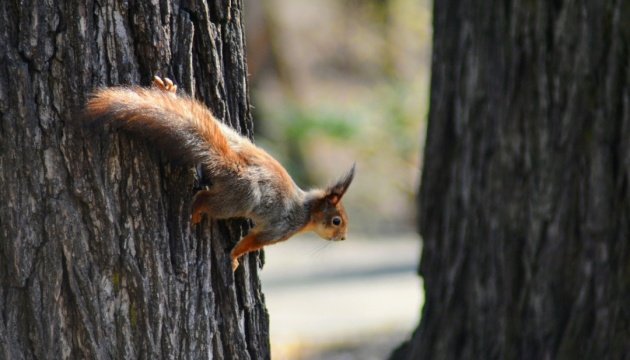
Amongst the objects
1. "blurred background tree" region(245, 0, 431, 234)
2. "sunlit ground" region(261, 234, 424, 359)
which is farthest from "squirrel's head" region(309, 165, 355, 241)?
"blurred background tree" region(245, 0, 431, 234)

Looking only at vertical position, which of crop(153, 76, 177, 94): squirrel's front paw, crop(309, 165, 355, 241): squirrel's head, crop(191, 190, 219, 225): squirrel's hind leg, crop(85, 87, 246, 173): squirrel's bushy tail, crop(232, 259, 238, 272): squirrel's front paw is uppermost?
crop(153, 76, 177, 94): squirrel's front paw

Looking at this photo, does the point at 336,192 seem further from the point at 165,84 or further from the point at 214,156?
the point at 165,84

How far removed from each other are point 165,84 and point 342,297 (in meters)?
6.92

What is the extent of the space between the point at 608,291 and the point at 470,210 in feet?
2.76

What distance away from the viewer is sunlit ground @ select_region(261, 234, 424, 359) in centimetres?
792

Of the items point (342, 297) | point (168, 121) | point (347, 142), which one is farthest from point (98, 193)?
point (347, 142)

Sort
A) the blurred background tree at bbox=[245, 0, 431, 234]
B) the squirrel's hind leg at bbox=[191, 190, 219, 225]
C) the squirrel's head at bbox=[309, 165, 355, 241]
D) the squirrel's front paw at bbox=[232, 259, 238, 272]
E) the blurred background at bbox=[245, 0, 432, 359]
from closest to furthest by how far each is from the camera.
→ the squirrel's hind leg at bbox=[191, 190, 219, 225] < the squirrel's front paw at bbox=[232, 259, 238, 272] < the squirrel's head at bbox=[309, 165, 355, 241] < the blurred background at bbox=[245, 0, 432, 359] < the blurred background tree at bbox=[245, 0, 431, 234]

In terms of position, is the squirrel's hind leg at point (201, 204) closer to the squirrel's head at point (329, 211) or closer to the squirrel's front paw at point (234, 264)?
the squirrel's front paw at point (234, 264)

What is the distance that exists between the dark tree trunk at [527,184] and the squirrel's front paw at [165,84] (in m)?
2.24

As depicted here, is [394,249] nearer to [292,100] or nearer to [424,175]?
[292,100]

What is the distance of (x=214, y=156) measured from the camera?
340 centimetres

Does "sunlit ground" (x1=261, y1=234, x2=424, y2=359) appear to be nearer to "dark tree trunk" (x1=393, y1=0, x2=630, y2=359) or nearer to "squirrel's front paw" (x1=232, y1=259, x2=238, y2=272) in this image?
"dark tree trunk" (x1=393, y1=0, x2=630, y2=359)

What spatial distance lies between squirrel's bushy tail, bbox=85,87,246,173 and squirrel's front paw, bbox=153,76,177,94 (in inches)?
1.0

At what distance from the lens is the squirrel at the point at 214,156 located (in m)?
3.15
